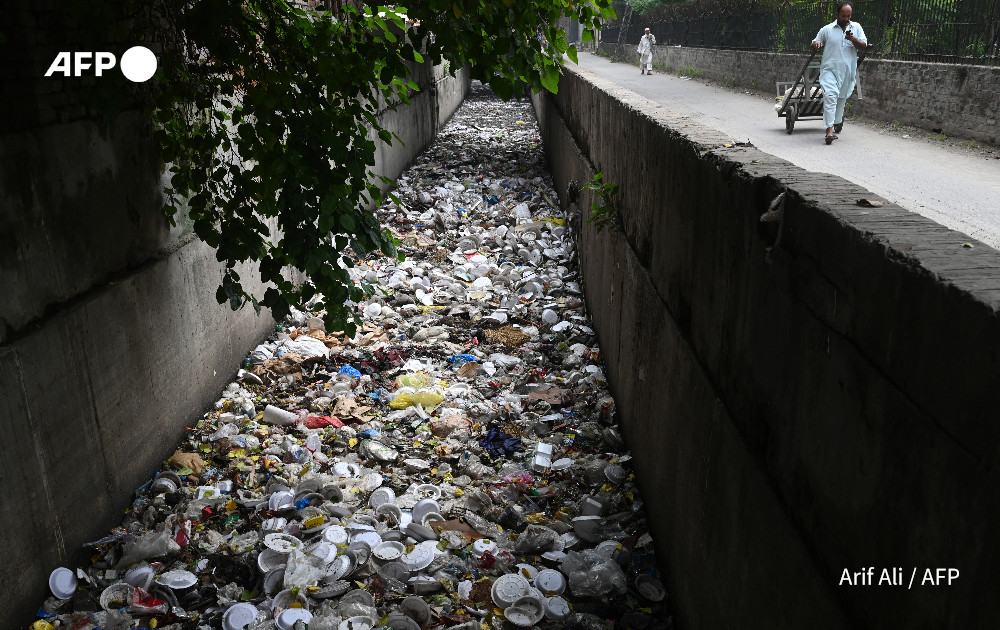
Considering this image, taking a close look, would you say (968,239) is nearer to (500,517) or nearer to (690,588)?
(690,588)

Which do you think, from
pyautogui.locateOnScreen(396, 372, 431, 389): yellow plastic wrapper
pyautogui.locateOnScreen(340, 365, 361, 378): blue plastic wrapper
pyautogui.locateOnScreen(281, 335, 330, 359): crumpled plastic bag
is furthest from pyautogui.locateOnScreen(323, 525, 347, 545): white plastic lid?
pyautogui.locateOnScreen(281, 335, 330, 359): crumpled plastic bag

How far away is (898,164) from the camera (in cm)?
879

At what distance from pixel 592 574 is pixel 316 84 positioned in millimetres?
2678

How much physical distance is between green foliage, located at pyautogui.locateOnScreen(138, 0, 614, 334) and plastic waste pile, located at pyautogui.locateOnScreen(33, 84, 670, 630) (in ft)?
3.36

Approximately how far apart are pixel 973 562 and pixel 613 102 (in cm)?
463

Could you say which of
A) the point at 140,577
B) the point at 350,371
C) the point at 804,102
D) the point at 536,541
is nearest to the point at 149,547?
the point at 140,577

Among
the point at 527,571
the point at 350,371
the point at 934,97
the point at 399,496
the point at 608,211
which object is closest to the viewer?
the point at 527,571

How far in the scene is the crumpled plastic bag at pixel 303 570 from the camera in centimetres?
339

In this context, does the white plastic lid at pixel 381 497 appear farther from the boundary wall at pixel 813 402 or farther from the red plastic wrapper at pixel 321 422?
the boundary wall at pixel 813 402

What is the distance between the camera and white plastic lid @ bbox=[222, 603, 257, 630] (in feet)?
10.4

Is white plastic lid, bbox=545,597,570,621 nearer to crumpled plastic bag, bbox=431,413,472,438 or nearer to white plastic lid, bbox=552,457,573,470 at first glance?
white plastic lid, bbox=552,457,573,470

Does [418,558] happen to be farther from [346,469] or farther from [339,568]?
[346,469]

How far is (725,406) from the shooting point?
2.44m

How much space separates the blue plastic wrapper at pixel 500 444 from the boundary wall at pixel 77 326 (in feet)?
6.29
